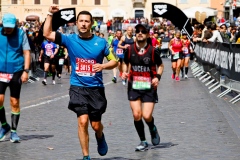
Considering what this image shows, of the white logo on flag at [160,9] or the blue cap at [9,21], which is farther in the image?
the white logo on flag at [160,9]

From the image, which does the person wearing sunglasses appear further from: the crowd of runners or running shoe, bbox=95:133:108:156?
running shoe, bbox=95:133:108:156

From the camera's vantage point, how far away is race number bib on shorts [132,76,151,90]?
10.4 m

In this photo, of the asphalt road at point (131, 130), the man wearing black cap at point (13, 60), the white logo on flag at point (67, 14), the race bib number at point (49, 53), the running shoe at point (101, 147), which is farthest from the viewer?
the white logo on flag at point (67, 14)

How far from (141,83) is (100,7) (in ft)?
300

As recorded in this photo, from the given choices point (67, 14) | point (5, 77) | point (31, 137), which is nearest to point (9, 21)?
point (5, 77)

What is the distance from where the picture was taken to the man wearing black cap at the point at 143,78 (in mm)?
10273

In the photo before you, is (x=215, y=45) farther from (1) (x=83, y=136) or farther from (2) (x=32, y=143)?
(1) (x=83, y=136)

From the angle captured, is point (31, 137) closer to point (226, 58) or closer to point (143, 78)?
point (143, 78)

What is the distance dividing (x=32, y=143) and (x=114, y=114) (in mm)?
3976

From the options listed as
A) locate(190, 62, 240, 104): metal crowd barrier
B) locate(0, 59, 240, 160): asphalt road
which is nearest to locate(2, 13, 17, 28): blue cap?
locate(0, 59, 240, 160): asphalt road

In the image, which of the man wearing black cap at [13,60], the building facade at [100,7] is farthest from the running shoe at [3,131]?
the building facade at [100,7]

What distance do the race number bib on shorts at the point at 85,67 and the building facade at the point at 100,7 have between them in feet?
297

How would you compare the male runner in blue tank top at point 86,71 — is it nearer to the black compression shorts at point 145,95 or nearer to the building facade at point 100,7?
the black compression shorts at point 145,95

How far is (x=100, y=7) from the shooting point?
3991 inches
